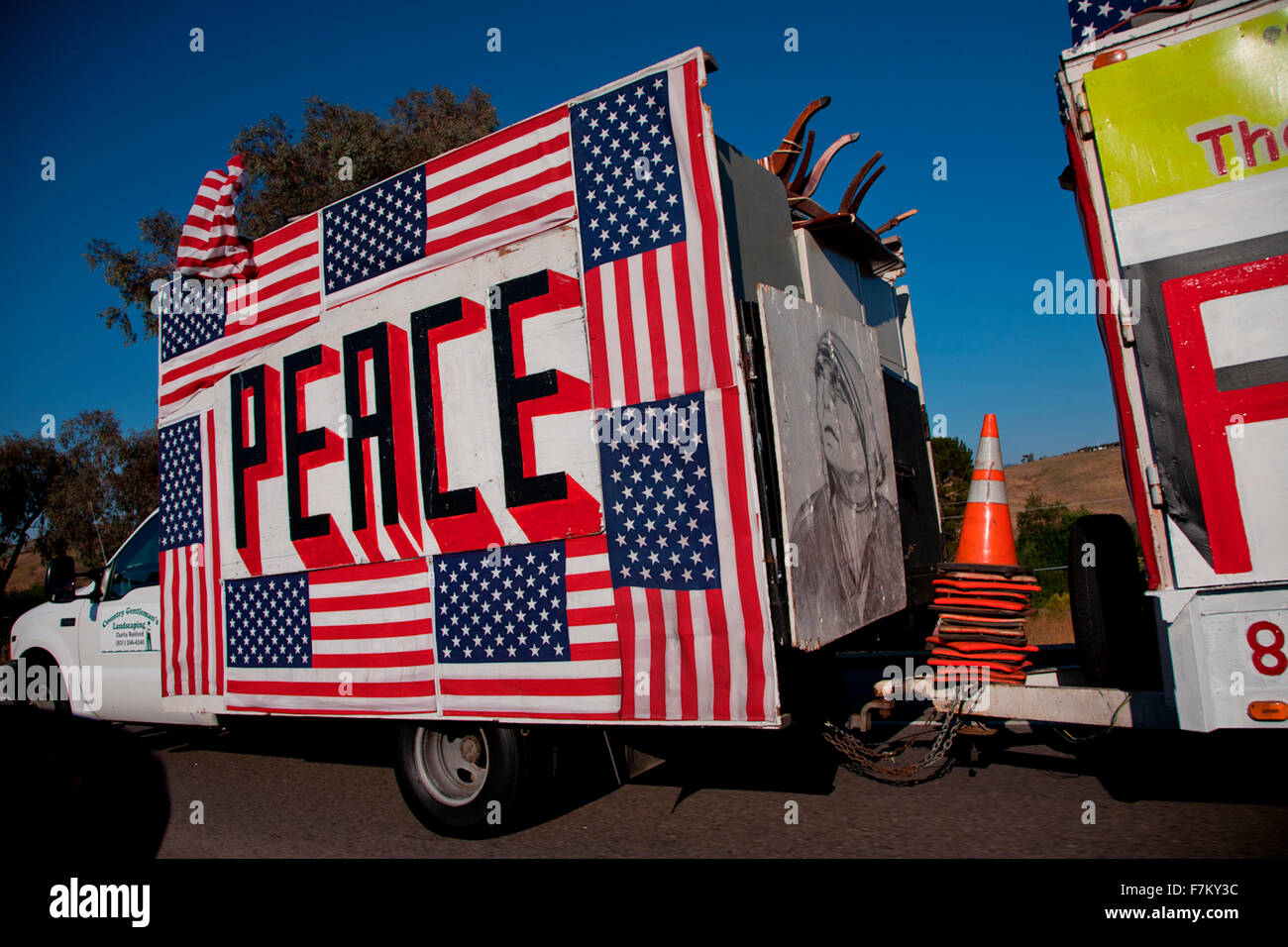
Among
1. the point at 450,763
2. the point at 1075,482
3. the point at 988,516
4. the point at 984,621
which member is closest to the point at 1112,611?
the point at 984,621

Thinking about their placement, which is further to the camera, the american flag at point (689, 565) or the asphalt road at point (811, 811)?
the asphalt road at point (811, 811)

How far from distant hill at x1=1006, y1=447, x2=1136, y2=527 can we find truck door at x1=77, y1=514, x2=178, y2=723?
29.6m

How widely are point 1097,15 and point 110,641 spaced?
7974 millimetres

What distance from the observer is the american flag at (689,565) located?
376 cm

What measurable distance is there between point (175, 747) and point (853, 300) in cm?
738

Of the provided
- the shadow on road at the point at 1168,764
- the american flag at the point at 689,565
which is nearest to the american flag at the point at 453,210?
the american flag at the point at 689,565

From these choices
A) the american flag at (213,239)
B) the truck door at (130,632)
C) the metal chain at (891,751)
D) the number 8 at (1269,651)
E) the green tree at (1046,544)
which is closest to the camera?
the number 8 at (1269,651)

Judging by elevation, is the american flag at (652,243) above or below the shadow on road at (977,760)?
above

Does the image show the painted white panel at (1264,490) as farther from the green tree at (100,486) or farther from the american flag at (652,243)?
the green tree at (100,486)

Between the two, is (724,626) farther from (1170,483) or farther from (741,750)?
(741,750)

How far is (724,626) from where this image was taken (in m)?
3.81

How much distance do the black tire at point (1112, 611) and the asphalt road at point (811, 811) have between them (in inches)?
19.6

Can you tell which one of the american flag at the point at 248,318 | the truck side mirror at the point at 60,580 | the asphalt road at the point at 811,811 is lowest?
the asphalt road at the point at 811,811

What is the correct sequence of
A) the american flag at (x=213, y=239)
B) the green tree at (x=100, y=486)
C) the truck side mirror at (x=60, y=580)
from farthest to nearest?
the green tree at (x=100, y=486)
the truck side mirror at (x=60, y=580)
the american flag at (x=213, y=239)
